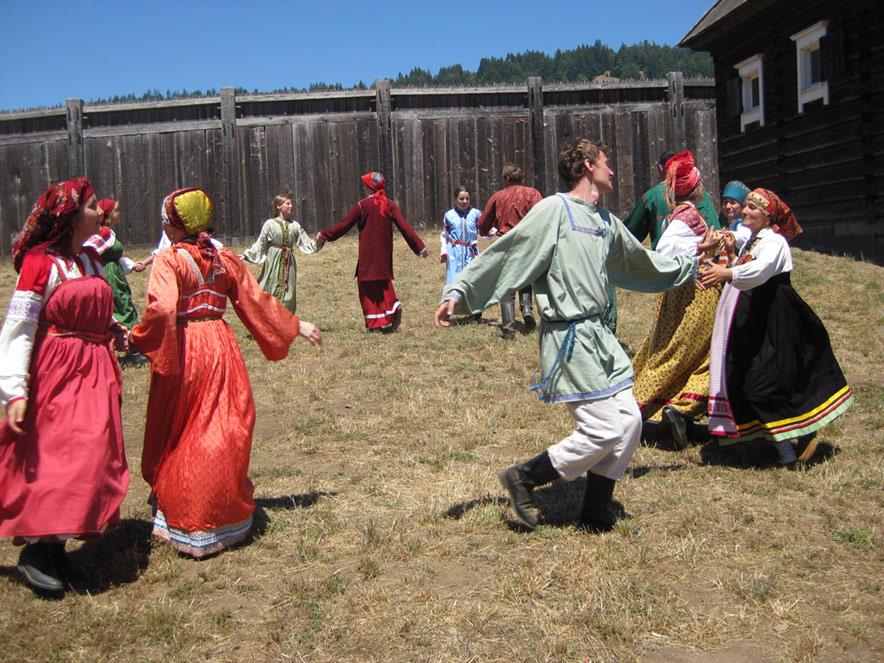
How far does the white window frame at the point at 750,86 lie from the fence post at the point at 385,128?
6.27m

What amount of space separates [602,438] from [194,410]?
182cm

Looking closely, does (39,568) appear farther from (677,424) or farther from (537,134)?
(537,134)

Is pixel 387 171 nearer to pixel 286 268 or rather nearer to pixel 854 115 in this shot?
pixel 286 268

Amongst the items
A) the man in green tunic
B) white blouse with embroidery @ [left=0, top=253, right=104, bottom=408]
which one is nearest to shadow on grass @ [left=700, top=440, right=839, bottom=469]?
the man in green tunic

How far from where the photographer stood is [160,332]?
11.7 feet

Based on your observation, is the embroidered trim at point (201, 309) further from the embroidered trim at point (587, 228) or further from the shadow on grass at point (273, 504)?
the embroidered trim at point (587, 228)

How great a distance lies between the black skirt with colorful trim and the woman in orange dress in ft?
9.01

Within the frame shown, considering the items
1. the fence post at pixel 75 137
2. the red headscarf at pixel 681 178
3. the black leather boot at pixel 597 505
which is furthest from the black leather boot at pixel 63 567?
the fence post at pixel 75 137

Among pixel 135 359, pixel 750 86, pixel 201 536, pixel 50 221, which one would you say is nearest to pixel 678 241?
pixel 201 536

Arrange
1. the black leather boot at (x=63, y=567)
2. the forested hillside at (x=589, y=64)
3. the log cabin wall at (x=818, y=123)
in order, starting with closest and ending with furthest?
the black leather boot at (x=63, y=567) < the log cabin wall at (x=818, y=123) < the forested hillside at (x=589, y=64)

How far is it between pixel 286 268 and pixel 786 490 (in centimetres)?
650

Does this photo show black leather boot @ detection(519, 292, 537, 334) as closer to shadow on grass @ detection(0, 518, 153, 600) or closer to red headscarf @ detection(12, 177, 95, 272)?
shadow on grass @ detection(0, 518, 153, 600)

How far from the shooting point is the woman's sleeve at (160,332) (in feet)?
11.7

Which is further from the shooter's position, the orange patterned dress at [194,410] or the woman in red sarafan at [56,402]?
the orange patterned dress at [194,410]
